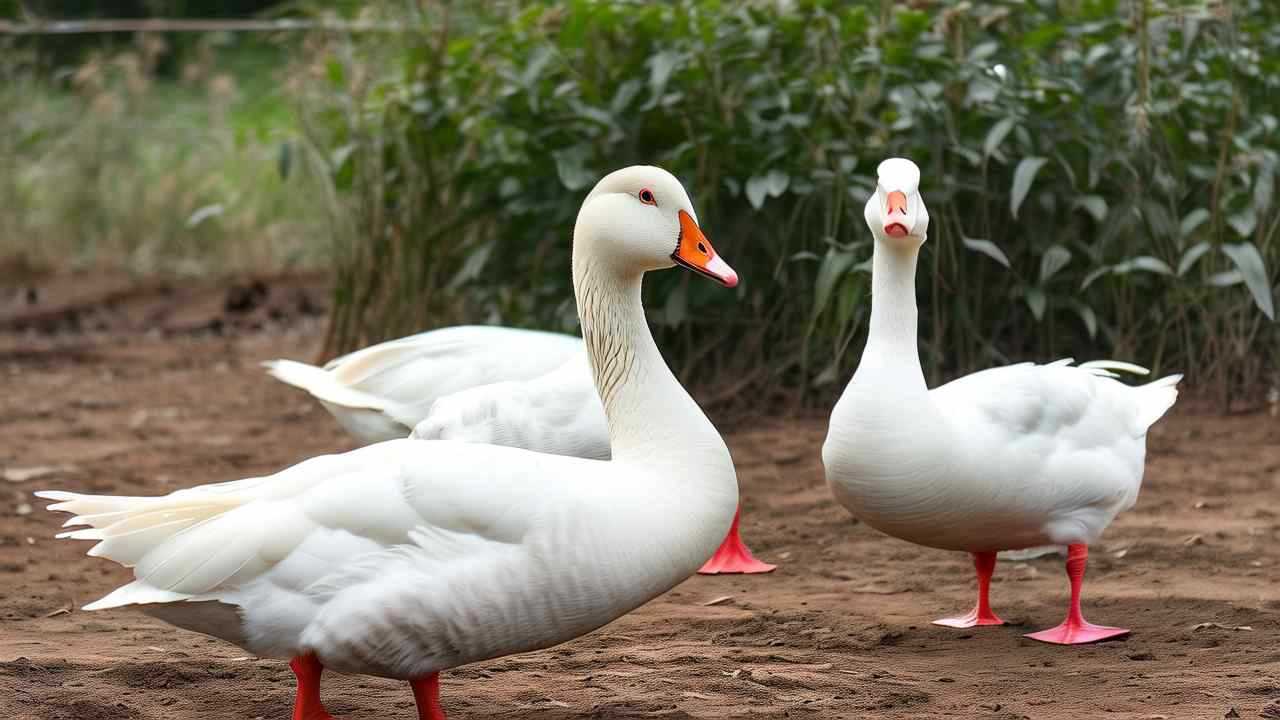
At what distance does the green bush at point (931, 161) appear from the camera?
20.8 feet

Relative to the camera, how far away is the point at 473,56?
7.55 metres

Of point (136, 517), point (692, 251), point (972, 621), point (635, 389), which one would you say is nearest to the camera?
point (136, 517)

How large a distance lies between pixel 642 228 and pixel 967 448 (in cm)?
102

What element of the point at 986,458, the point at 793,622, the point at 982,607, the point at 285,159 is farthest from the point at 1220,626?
the point at 285,159

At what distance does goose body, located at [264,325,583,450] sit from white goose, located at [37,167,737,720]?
1884 mm

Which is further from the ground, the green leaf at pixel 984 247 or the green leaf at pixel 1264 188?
the green leaf at pixel 1264 188

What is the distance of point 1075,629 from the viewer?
396cm

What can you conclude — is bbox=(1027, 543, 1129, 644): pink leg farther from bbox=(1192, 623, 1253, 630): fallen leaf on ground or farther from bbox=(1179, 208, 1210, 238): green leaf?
bbox=(1179, 208, 1210, 238): green leaf

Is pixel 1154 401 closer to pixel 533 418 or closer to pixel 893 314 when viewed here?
pixel 893 314

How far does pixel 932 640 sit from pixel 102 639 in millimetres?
2163

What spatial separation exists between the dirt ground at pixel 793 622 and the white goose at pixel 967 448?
27 cm

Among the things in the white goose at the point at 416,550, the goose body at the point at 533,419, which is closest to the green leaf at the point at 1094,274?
the goose body at the point at 533,419

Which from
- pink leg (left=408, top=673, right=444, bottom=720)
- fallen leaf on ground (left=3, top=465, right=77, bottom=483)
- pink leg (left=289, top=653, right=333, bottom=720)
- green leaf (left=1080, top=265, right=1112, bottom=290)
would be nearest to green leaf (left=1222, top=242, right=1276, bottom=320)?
green leaf (left=1080, top=265, right=1112, bottom=290)

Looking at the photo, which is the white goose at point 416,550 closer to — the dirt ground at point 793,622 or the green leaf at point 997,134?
the dirt ground at point 793,622
